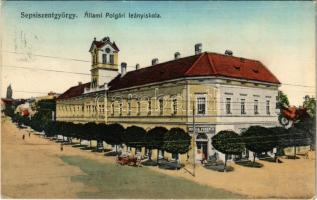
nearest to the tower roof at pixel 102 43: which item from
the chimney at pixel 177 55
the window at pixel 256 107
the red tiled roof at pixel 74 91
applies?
the red tiled roof at pixel 74 91

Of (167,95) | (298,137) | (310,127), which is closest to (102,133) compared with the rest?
(167,95)

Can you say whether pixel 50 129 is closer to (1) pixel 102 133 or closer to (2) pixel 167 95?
(1) pixel 102 133

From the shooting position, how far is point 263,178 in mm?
5629

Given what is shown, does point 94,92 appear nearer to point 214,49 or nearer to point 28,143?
point 28,143

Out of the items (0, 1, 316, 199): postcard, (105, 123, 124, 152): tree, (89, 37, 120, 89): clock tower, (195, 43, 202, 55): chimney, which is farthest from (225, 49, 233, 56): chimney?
(105, 123, 124, 152): tree

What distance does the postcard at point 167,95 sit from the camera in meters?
5.43

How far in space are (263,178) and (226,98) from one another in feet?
3.91

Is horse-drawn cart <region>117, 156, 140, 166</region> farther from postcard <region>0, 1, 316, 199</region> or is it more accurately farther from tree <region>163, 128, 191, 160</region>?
tree <region>163, 128, 191, 160</region>

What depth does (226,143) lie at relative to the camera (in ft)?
18.3

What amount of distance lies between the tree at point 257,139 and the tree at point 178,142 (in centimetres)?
78

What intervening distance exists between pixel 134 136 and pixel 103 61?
1109mm

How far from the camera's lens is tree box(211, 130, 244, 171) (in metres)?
5.56

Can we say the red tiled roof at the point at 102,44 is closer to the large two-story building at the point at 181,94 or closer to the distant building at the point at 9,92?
the large two-story building at the point at 181,94

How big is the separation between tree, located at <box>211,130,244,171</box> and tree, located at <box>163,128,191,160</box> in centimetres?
35
